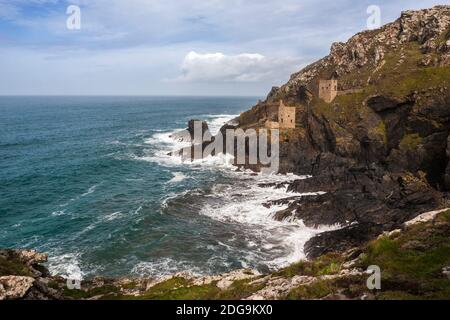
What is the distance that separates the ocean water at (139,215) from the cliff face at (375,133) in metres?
5.60

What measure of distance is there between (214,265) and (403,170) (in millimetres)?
38455

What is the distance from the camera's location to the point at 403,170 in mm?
63062

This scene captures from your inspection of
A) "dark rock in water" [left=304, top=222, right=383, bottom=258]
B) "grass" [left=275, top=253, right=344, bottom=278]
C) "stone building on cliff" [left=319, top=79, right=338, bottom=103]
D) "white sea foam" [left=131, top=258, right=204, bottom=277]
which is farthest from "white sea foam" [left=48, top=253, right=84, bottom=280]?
"stone building on cliff" [left=319, top=79, right=338, bottom=103]

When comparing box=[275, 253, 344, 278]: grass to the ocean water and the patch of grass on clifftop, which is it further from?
the ocean water

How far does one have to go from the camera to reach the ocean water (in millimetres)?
43375

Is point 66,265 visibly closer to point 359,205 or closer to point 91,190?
point 91,190

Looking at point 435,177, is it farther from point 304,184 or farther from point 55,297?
point 55,297

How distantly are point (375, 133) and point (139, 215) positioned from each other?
44.7 m

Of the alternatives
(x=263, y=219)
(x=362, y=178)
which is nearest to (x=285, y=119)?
(x=362, y=178)

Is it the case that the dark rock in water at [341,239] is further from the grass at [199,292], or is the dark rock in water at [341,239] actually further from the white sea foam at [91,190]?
the white sea foam at [91,190]

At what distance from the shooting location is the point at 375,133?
70.6 m

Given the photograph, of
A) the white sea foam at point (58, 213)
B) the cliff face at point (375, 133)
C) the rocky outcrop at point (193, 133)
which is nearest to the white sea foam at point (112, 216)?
the white sea foam at point (58, 213)

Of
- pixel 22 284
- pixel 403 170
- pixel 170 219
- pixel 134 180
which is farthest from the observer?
pixel 134 180

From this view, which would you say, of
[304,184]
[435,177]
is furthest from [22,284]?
[435,177]
